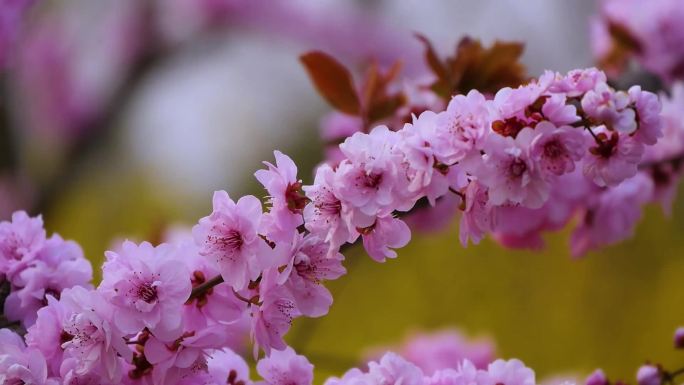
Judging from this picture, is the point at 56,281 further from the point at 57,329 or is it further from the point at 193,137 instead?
the point at 193,137

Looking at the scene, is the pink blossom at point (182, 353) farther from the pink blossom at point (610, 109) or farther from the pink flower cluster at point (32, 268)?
the pink blossom at point (610, 109)

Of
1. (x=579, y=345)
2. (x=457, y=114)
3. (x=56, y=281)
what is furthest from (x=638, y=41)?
(x=579, y=345)

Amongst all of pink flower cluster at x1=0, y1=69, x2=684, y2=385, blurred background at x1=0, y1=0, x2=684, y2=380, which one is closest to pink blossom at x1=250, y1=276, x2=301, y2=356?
pink flower cluster at x1=0, y1=69, x2=684, y2=385

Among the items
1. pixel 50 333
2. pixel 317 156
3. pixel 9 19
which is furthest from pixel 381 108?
pixel 317 156

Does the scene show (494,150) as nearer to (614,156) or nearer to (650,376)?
(614,156)

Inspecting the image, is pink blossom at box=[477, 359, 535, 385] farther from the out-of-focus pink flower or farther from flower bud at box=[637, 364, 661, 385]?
the out-of-focus pink flower
